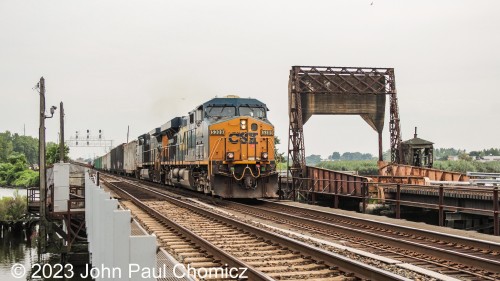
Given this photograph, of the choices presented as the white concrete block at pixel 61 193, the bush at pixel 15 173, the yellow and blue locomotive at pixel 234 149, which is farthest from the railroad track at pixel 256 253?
the bush at pixel 15 173

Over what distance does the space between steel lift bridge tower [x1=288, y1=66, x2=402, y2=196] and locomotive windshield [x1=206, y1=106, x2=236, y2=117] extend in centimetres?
1209

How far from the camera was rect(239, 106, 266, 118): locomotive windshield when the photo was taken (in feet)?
76.1

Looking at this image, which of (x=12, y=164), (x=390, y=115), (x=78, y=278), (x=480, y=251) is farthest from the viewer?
(x=12, y=164)

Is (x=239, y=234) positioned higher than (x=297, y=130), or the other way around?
(x=297, y=130)

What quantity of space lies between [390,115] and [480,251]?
1090 inches

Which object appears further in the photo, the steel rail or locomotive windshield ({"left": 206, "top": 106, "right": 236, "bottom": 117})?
locomotive windshield ({"left": 206, "top": 106, "right": 236, "bottom": 117})

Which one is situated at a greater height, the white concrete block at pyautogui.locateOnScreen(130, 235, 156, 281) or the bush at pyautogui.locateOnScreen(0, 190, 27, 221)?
the white concrete block at pyautogui.locateOnScreen(130, 235, 156, 281)

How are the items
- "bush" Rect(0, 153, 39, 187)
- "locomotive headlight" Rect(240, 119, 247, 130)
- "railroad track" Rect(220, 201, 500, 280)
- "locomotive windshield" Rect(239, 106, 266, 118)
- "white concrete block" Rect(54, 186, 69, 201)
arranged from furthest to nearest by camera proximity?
"bush" Rect(0, 153, 39, 187), "white concrete block" Rect(54, 186, 69, 201), "locomotive windshield" Rect(239, 106, 266, 118), "locomotive headlight" Rect(240, 119, 247, 130), "railroad track" Rect(220, 201, 500, 280)

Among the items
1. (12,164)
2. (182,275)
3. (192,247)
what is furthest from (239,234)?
(12,164)

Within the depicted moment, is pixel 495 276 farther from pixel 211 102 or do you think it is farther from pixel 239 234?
pixel 211 102

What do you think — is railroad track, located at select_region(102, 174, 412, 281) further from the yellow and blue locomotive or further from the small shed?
the small shed

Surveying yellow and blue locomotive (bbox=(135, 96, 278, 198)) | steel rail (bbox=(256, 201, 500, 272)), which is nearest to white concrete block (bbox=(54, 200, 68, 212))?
yellow and blue locomotive (bbox=(135, 96, 278, 198))

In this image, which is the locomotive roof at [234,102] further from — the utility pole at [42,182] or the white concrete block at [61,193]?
the utility pole at [42,182]

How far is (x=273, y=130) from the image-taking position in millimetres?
23062
